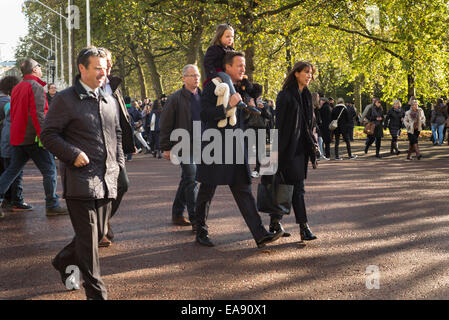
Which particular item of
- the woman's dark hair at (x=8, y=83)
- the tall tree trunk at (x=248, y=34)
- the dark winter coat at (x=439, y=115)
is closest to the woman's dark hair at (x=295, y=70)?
the woman's dark hair at (x=8, y=83)

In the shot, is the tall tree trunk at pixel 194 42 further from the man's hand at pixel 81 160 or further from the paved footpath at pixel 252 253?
the man's hand at pixel 81 160

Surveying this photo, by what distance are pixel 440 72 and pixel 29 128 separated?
21.5 metres

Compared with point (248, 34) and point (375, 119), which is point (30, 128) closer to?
point (375, 119)

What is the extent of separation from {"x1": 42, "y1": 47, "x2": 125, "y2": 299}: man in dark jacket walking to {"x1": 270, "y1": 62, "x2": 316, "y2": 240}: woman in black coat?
246 cm

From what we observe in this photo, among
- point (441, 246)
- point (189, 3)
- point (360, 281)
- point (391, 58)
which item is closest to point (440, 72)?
point (391, 58)

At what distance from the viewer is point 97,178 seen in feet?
13.7

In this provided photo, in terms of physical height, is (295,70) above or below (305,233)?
above

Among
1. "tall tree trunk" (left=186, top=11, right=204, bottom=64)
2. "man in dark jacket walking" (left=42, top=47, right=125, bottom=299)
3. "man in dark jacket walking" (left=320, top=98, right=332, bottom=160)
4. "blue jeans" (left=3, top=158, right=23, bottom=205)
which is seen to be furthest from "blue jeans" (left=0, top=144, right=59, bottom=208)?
"tall tree trunk" (left=186, top=11, right=204, bottom=64)

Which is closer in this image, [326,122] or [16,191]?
[16,191]

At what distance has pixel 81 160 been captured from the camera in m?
4.02

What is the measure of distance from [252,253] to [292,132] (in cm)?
133

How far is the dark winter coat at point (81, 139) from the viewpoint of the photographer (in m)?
4.09

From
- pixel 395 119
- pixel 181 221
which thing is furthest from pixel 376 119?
pixel 181 221

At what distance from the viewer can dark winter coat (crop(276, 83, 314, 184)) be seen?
245 inches
